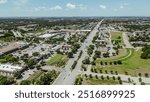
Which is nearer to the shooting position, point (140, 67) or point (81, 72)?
point (81, 72)

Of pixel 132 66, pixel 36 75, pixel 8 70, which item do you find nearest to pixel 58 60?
pixel 36 75

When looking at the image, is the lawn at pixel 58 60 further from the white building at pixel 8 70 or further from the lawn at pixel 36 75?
the white building at pixel 8 70

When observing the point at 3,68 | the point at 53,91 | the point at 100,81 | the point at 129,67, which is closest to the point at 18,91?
the point at 53,91

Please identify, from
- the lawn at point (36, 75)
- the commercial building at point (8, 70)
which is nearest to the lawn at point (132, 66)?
the lawn at point (36, 75)

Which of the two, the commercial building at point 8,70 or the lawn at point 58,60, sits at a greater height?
the commercial building at point 8,70

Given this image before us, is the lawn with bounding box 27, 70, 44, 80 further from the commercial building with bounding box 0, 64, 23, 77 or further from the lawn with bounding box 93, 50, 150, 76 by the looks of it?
the lawn with bounding box 93, 50, 150, 76

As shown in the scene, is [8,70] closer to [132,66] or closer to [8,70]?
[8,70]

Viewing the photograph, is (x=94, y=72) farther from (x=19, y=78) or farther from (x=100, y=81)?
(x=19, y=78)


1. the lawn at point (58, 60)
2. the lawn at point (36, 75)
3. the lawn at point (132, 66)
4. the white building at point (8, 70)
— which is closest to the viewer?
the lawn at point (36, 75)

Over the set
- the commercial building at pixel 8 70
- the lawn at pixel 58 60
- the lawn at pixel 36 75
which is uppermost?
the commercial building at pixel 8 70
